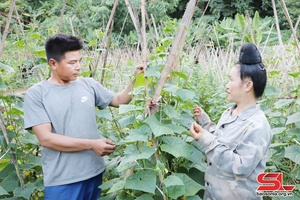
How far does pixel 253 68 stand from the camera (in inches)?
78.3

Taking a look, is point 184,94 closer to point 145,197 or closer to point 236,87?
point 236,87

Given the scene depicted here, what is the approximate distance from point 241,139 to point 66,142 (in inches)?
35.0

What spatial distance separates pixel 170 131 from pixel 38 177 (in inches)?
49.1

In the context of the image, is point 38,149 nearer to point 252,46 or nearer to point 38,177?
point 38,177

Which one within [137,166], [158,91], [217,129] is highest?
[158,91]

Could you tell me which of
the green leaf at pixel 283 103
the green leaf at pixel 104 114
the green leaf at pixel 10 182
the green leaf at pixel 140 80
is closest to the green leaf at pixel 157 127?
the green leaf at pixel 140 80

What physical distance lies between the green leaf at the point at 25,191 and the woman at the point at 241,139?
1.08m

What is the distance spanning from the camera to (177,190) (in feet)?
6.73

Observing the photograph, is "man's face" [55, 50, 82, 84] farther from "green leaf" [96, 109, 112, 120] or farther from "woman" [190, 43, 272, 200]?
"woman" [190, 43, 272, 200]

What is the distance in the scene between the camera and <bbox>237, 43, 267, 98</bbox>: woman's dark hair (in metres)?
1.98

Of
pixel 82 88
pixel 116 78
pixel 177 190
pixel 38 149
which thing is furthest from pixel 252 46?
pixel 116 78

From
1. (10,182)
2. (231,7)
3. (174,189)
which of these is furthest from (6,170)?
(231,7)

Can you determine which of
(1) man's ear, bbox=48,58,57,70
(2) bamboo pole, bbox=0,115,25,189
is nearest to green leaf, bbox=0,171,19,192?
(2) bamboo pole, bbox=0,115,25,189

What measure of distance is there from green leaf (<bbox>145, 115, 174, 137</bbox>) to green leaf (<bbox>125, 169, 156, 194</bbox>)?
0.70 ft
